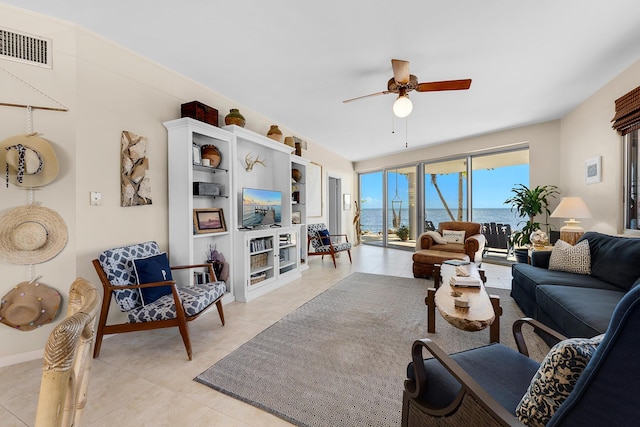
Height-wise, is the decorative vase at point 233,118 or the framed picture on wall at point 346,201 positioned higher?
the decorative vase at point 233,118

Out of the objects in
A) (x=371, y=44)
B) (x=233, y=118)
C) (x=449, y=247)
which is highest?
(x=371, y=44)

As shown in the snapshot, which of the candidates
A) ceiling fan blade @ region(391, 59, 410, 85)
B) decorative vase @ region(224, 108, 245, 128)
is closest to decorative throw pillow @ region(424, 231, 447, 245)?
ceiling fan blade @ region(391, 59, 410, 85)

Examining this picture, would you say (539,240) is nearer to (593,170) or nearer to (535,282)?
(593,170)

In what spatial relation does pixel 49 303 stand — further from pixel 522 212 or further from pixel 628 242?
pixel 522 212

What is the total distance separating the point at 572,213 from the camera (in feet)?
11.1

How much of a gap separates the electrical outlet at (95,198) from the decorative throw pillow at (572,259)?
4697 millimetres

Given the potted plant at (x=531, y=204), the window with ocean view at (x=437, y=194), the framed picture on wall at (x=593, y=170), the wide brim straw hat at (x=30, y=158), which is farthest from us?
the window with ocean view at (x=437, y=194)

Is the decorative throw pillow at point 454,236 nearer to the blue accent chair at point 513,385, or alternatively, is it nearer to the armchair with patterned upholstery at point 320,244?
the armchair with patterned upholstery at point 320,244

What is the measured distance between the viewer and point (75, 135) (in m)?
2.26

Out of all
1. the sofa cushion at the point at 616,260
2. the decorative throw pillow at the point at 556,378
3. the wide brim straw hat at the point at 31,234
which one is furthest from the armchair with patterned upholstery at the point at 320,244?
the decorative throw pillow at the point at 556,378

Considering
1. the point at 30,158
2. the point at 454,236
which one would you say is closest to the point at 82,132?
the point at 30,158

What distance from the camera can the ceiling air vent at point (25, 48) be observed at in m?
2.03

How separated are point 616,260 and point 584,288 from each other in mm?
488

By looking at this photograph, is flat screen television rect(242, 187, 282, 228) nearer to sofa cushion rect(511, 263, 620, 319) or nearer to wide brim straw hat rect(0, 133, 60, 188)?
wide brim straw hat rect(0, 133, 60, 188)
